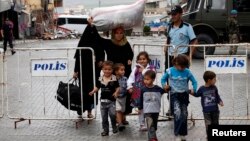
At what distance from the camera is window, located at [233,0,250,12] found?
72.6ft

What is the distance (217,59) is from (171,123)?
1326 mm

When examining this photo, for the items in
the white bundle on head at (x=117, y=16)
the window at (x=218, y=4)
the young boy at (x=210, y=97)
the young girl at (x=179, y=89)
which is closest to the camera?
the young boy at (x=210, y=97)

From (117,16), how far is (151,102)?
174 centimetres

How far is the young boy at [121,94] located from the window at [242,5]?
13.7 m

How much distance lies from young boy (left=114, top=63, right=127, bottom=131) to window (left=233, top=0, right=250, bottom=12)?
1373 cm

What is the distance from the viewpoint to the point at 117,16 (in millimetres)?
9391

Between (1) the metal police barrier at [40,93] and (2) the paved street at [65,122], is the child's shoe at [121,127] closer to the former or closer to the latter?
(2) the paved street at [65,122]

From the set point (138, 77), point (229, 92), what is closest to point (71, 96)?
point (138, 77)

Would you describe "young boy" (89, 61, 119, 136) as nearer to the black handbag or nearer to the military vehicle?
the black handbag

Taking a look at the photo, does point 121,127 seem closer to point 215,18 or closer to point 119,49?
point 119,49

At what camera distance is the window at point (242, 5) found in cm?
2211

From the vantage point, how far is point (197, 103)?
11.8m

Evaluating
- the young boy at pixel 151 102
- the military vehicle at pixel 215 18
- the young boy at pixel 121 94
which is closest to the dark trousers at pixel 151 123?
the young boy at pixel 151 102

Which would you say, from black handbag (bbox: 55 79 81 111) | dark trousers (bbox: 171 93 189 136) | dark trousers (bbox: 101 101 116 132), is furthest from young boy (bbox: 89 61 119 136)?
dark trousers (bbox: 171 93 189 136)
